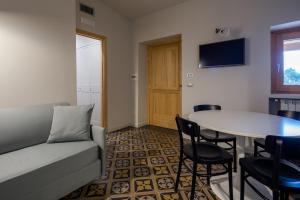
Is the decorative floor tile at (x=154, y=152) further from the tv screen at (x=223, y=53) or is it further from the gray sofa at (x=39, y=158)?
the tv screen at (x=223, y=53)

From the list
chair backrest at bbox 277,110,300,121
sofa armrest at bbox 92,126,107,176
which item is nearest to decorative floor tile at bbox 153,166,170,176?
sofa armrest at bbox 92,126,107,176

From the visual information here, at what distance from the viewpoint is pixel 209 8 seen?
3.39 meters

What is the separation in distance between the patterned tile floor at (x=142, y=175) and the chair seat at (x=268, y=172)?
23.4 inches

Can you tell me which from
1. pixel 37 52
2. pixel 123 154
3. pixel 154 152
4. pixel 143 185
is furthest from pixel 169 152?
pixel 37 52

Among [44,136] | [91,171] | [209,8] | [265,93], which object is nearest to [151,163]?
[91,171]

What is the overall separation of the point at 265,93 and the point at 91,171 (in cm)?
273

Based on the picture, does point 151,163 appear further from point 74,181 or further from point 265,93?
point 265,93

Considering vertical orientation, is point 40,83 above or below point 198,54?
below

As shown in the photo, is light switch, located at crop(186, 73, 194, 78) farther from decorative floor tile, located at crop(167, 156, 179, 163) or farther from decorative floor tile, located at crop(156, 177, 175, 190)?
decorative floor tile, located at crop(156, 177, 175, 190)

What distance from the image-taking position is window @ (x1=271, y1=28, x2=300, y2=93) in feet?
9.01

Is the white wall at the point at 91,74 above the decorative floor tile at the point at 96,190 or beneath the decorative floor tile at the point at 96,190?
above

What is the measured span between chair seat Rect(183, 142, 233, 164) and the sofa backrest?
64.1 inches

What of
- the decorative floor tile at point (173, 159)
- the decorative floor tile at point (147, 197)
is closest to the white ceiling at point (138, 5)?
the decorative floor tile at point (173, 159)

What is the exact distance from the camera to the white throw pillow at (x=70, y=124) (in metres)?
2.06
